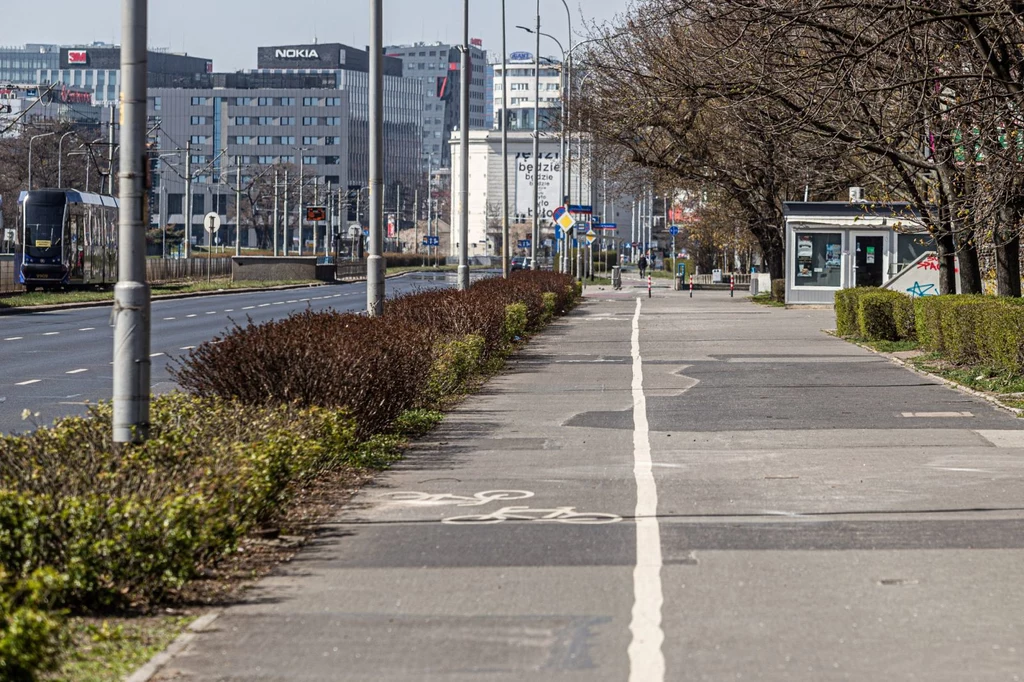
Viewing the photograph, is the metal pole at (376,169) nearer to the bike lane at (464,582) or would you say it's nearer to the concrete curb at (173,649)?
the bike lane at (464,582)

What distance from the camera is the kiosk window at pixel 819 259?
49.9 m

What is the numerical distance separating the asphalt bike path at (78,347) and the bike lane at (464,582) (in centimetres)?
327

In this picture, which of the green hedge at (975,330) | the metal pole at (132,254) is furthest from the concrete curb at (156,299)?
the metal pole at (132,254)

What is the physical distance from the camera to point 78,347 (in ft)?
94.1

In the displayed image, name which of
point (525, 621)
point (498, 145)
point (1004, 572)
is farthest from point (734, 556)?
point (498, 145)

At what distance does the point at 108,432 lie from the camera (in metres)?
10.0

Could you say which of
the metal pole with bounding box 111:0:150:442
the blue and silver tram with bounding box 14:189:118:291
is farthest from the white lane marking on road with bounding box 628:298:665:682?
the blue and silver tram with bounding box 14:189:118:291

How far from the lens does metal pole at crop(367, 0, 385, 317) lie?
20391 mm

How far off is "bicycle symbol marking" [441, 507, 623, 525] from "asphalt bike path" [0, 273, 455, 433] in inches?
163

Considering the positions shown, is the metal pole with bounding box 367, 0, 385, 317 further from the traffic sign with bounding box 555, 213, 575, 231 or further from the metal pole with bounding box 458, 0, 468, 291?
the traffic sign with bounding box 555, 213, 575, 231

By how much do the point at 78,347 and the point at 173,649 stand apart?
22.9 meters

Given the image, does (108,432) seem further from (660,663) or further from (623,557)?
(660,663)

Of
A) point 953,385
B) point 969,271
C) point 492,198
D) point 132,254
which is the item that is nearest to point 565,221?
point 969,271

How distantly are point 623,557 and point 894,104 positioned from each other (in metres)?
21.6
